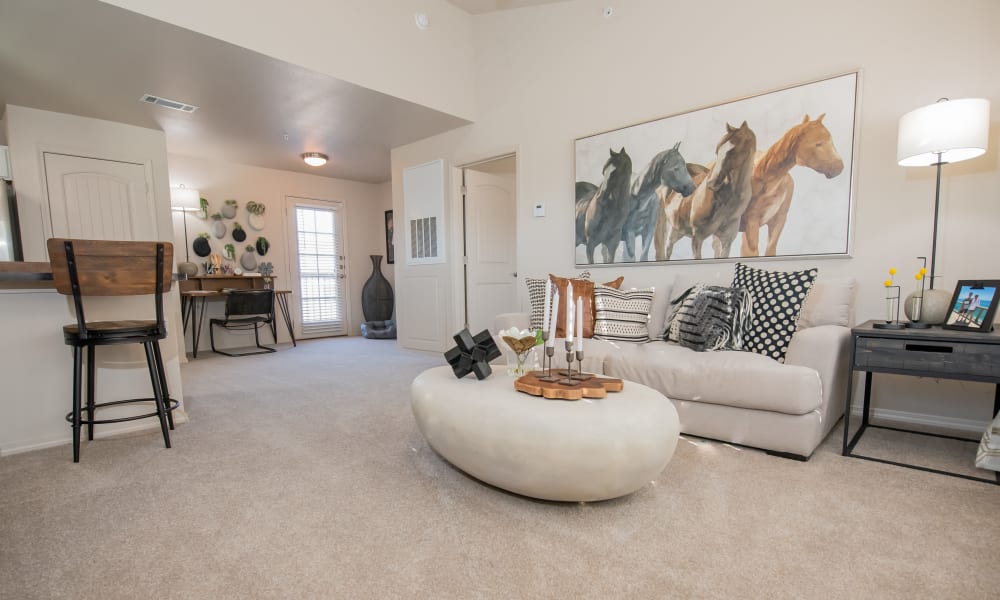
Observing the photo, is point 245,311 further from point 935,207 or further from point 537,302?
point 935,207

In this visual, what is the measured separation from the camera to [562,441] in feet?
4.51

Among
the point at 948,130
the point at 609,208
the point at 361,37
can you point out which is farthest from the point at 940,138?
the point at 361,37

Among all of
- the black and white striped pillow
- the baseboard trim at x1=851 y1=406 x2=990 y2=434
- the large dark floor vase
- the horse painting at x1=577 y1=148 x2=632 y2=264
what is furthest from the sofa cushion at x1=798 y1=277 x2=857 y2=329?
the large dark floor vase

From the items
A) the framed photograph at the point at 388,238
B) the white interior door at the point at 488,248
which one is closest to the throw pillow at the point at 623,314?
the white interior door at the point at 488,248

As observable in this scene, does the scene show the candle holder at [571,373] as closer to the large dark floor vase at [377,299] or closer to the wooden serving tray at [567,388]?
the wooden serving tray at [567,388]

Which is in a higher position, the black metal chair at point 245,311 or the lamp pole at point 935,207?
the lamp pole at point 935,207

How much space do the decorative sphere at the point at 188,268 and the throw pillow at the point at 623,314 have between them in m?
4.73

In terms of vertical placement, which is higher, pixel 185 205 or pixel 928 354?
pixel 185 205

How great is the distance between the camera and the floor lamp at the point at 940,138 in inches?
74.7

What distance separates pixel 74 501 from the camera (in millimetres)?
1669

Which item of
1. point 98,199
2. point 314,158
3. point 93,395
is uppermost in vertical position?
point 314,158

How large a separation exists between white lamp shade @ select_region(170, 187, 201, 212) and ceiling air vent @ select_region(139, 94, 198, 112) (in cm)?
144

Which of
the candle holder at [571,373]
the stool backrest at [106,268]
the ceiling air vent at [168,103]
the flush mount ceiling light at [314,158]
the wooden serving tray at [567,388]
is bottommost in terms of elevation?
the wooden serving tray at [567,388]

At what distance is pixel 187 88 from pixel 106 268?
7.05 ft
